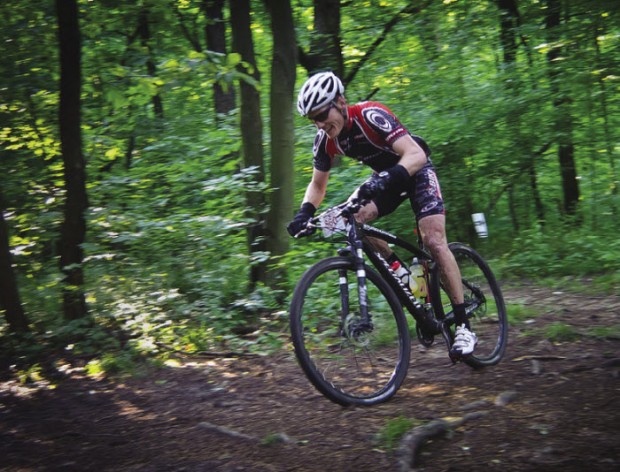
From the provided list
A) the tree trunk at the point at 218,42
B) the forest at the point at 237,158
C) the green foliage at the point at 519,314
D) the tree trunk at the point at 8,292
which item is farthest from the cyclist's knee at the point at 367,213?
the tree trunk at the point at 218,42

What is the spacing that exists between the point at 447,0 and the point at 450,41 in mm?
934

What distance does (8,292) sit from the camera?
224 inches

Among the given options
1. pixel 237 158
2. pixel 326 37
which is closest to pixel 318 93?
pixel 237 158

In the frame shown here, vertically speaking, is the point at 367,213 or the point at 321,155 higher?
the point at 321,155

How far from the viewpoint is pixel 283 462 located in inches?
121

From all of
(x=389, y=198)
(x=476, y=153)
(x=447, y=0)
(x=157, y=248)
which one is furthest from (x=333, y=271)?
(x=447, y=0)

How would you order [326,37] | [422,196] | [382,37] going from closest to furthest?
[422,196] < [326,37] < [382,37]

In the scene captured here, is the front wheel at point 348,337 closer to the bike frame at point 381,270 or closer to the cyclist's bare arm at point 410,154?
the bike frame at point 381,270

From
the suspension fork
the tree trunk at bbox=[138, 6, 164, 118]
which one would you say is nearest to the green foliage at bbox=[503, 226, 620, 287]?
the suspension fork

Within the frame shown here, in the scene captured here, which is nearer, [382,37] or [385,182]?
[385,182]

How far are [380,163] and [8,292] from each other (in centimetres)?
374

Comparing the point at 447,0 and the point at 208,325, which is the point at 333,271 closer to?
the point at 208,325

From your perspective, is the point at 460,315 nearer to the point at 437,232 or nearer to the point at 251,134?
the point at 437,232

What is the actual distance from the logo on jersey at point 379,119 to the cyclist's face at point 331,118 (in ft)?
0.55
